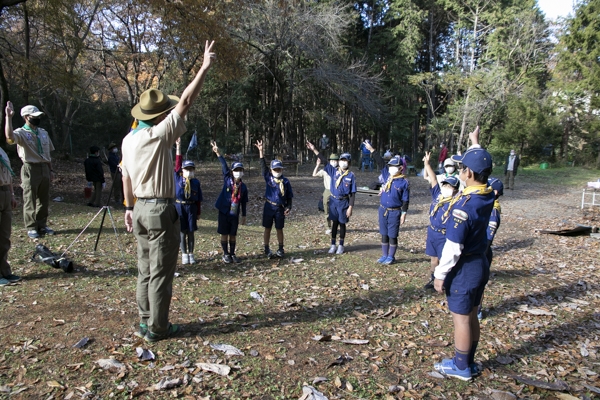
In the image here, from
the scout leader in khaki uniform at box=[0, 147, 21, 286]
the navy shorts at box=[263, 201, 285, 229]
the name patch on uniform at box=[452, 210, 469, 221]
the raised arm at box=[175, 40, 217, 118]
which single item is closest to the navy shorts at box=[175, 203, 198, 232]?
the navy shorts at box=[263, 201, 285, 229]

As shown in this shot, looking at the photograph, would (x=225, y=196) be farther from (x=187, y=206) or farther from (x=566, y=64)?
(x=566, y=64)

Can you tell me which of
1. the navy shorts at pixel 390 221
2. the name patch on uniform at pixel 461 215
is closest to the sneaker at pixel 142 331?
A: the name patch on uniform at pixel 461 215

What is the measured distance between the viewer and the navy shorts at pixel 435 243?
644 centimetres

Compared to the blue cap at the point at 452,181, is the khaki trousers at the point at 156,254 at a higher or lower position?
lower

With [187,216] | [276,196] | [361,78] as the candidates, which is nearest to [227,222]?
[187,216]

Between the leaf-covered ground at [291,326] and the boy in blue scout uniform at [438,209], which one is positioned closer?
the leaf-covered ground at [291,326]

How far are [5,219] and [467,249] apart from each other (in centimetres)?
608

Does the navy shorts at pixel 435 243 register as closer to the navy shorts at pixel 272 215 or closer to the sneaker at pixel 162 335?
the navy shorts at pixel 272 215

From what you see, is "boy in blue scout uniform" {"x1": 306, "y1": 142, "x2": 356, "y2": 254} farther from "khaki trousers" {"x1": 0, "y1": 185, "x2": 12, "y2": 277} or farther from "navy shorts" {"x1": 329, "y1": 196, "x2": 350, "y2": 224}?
"khaki trousers" {"x1": 0, "y1": 185, "x2": 12, "y2": 277}

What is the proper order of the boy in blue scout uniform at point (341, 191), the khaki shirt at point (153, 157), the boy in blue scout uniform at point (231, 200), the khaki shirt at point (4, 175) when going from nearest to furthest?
the khaki shirt at point (153, 157) → the khaki shirt at point (4, 175) → the boy in blue scout uniform at point (231, 200) → the boy in blue scout uniform at point (341, 191)

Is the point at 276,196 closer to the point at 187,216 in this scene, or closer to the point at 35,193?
the point at 187,216

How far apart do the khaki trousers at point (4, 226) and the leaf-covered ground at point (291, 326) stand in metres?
0.36

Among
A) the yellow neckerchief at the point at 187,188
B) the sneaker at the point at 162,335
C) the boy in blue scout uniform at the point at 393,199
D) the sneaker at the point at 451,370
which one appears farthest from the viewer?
the boy in blue scout uniform at the point at 393,199

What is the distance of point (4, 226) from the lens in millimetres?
5781
